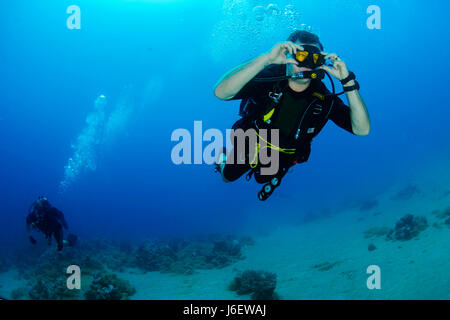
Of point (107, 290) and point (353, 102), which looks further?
point (107, 290)

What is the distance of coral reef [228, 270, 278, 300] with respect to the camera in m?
6.95

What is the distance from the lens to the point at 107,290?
292 inches

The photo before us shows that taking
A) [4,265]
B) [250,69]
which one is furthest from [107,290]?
[4,265]

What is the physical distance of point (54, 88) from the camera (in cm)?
7062

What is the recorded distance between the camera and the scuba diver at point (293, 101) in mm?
3057

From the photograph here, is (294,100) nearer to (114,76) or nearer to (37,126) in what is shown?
(114,76)

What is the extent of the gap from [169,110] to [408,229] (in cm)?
9639

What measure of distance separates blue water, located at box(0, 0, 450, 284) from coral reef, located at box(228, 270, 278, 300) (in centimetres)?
2123

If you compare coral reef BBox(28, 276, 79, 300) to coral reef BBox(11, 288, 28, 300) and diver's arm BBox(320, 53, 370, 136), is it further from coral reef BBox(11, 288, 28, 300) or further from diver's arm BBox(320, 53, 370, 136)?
diver's arm BBox(320, 53, 370, 136)

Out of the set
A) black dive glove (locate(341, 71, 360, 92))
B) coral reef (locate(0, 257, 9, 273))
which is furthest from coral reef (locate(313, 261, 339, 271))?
coral reef (locate(0, 257, 9, 273))

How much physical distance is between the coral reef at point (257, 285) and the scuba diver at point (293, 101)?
171 inches

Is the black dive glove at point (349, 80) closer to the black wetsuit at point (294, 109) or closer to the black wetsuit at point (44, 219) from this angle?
the black wetsuit at point (294, 109)

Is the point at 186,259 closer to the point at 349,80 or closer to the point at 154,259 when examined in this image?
the point at 154,259
